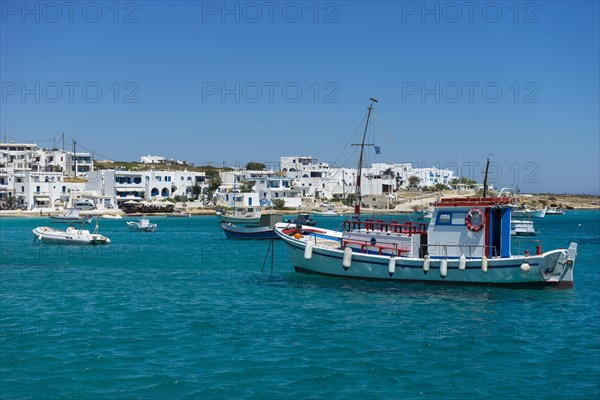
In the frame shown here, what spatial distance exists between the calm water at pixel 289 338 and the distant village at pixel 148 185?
246ft

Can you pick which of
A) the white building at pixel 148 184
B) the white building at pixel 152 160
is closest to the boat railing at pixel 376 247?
the white building at pixel 148 184

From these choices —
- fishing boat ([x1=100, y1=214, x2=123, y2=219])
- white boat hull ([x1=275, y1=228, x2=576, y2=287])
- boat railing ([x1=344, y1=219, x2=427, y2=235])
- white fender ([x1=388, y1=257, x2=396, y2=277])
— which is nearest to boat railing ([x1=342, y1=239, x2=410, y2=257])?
boat railing ([x1=344, y1=219, x2=427, y2=235])

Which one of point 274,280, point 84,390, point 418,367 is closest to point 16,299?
point 274,280

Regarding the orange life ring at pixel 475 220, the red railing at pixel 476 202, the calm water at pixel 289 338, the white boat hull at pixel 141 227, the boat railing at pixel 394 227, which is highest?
the red railing at pixel 476 202

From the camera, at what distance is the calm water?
1489 centimetres

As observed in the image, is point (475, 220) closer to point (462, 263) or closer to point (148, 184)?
point (462, 263)

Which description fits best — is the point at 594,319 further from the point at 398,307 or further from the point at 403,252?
the point at 403,252

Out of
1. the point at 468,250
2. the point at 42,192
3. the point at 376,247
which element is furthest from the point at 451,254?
the point at 42,192

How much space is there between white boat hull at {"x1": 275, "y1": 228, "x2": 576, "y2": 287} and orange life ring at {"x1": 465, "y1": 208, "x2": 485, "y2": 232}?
153 centimetres

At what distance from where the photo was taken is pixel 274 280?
3206 cm

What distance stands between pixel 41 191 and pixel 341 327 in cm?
10235

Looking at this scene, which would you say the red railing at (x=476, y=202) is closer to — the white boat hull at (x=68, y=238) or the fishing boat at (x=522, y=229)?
the white boat hull at (x=68, y=238)

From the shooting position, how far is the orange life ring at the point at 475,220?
2864 centimetres

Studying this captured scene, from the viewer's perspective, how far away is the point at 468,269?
91.9ft
